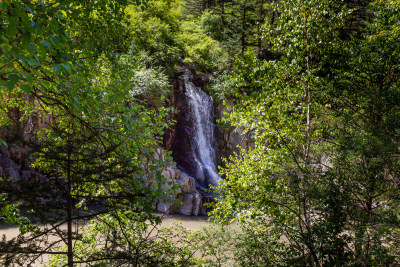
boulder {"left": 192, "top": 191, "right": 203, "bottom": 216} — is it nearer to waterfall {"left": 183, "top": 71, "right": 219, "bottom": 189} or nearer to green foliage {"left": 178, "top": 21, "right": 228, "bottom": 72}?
waterfall {"left": 183, "top": 71, "right": 219, "bottom": 189}

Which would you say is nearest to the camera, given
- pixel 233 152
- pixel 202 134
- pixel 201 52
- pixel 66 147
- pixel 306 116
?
pixel 66 147

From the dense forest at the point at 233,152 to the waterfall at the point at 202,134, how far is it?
816 cm

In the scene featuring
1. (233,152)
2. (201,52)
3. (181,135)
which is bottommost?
(181,135)

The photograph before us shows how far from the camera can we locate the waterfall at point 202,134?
13.9 m

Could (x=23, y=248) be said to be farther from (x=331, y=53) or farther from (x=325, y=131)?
(x=331, y=53)

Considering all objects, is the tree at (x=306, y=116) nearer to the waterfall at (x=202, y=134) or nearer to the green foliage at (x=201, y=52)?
the waterfall at (x=202, y=134)

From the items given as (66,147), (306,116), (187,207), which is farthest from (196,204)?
(66,147)

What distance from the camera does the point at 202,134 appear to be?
1486 centimetres

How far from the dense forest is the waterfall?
8.16 meters

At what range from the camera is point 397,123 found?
3.92 metres

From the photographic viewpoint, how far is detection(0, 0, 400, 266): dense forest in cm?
255

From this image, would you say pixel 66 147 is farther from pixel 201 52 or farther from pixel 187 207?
pixel 201 52

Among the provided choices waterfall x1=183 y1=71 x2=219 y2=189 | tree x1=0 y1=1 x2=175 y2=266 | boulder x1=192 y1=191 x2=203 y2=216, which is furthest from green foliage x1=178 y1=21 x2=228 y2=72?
tree x1=0 y1=1 x2=175 y2=266

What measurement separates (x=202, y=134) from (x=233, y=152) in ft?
32.3
